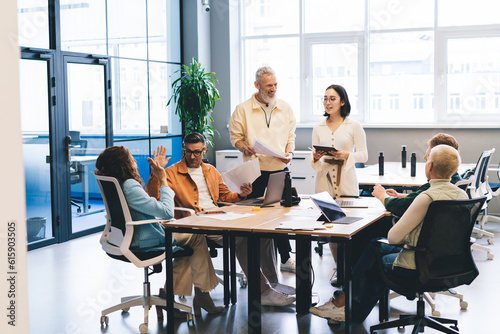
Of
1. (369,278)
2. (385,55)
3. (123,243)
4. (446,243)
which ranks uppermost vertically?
(385,55)

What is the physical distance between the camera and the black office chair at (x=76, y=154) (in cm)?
668

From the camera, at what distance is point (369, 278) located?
3.56 metres

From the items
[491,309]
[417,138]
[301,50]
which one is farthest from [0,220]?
[301,50]

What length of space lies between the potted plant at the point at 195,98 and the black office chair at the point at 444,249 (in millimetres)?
5416

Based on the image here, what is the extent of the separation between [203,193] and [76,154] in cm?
299

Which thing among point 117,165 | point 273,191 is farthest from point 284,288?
point 117,165

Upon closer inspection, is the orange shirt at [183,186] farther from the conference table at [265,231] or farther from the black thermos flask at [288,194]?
the black thermos flask at [288,194]

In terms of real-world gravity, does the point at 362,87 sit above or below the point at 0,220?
above

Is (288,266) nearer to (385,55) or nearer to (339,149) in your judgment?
(339,149)

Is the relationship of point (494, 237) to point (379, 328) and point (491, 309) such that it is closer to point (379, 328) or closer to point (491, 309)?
point (491, 309)

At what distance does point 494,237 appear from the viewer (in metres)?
6.65

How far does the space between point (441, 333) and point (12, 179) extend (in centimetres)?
323

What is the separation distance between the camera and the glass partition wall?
619cm

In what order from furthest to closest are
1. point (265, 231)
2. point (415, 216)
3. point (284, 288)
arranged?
1. point (284, 288)
2. point (265, 231)
3. point (415, 216)
